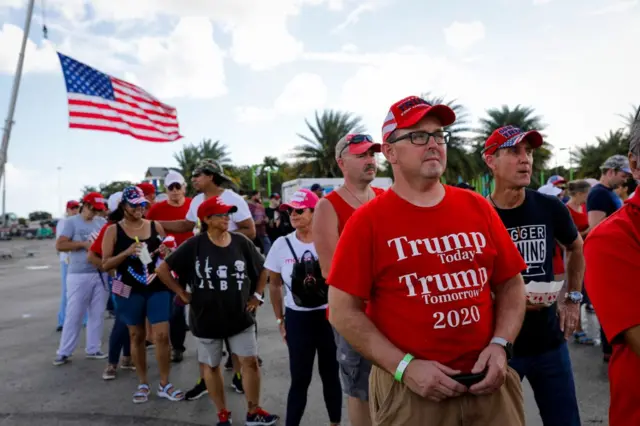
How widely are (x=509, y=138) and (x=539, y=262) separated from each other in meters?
0.77

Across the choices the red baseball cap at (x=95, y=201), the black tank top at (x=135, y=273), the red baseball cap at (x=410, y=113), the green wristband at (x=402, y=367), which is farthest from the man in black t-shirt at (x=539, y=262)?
the red baseball cap at (x=95, y=201)

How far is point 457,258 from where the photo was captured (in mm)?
1954

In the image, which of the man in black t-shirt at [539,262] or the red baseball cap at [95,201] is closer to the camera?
the man in black t-shirt at [539,262]

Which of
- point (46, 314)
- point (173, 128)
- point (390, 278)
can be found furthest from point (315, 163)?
point (390, 278)

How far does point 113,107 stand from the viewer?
10.3 metres

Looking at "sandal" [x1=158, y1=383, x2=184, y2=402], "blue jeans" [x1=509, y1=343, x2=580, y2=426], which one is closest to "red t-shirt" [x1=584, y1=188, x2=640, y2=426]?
"blue jeans" [x1=509, y1=343, x2=580, y2=426]

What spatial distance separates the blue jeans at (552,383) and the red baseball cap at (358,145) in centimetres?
157

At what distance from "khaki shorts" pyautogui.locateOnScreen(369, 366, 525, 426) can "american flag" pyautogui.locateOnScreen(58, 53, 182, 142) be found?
30.6ft

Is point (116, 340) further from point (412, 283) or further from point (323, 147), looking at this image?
point (323, 147)

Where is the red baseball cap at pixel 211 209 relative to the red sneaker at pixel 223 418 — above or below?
above

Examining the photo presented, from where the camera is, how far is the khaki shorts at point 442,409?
192 centimetres

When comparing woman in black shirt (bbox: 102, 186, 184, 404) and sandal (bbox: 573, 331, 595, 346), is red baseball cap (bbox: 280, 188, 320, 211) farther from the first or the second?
sandal (bbox: 573, 331, 595, 346)

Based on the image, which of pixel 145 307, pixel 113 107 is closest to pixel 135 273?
pixel 145 307

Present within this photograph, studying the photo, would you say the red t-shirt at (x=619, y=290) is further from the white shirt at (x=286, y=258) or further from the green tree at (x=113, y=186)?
the green tree at (x=113, y=186)
